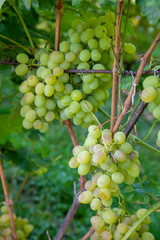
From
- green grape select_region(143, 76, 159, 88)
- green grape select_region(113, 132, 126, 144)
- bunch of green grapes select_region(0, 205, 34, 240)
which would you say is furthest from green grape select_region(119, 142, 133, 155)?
bunch of green grapes select_region(0, 205, 34, 240)

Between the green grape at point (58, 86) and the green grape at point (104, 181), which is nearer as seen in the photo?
the green grape at point (104, 181)

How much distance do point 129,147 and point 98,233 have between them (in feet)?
0.79

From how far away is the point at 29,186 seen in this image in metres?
1.97

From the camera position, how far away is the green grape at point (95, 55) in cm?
56

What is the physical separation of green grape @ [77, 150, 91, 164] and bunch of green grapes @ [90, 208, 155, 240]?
0.47 ft

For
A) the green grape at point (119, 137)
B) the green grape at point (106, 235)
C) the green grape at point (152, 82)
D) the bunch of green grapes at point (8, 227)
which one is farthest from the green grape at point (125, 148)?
the bunch of green grapes at point (8, 227)

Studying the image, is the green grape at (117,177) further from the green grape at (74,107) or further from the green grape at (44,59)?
the green grape at (44,59)

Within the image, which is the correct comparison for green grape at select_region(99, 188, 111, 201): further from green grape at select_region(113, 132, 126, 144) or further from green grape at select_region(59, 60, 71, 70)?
green grape at select_region(59, 60, 71, 70)

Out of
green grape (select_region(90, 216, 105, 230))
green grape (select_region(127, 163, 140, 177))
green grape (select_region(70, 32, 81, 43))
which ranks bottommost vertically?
green grape (select_region(90, 216, 105, 230))

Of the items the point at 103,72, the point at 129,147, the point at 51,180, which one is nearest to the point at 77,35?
the point at 103,72

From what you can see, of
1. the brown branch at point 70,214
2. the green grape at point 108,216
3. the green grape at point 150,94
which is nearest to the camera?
the green grape at point 150,94

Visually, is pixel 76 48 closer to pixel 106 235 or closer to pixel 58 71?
pixel 58 71

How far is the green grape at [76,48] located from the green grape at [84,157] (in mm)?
238

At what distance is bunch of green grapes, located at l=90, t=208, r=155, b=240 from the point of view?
55 cm
